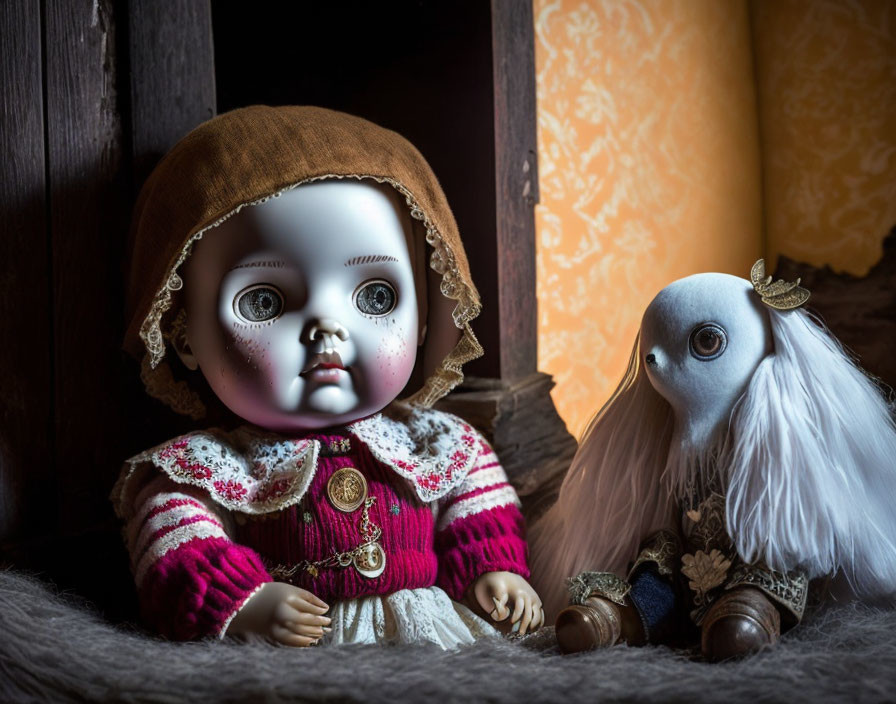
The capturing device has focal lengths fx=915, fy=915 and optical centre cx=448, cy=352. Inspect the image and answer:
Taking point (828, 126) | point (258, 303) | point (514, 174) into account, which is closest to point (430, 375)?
point (258, 303)

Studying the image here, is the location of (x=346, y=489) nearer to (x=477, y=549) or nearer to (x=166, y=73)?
(x=477, y=549)

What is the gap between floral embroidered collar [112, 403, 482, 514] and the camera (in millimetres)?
1037

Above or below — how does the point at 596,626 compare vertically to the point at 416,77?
below

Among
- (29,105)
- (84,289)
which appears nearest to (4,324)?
(84,289)

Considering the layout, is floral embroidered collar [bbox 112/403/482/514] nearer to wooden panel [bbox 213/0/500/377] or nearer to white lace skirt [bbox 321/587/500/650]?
white lace skirt [bbox 321/587/500/650]

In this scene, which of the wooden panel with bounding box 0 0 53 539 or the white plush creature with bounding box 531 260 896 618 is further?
the wooden panel with bounding box 0 0 53 539

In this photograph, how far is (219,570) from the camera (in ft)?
3.17

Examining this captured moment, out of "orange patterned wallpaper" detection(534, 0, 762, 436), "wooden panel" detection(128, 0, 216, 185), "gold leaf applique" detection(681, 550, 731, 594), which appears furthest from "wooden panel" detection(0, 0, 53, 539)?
"orange patterned wallpaper" detection(534, 0, 762, 436)

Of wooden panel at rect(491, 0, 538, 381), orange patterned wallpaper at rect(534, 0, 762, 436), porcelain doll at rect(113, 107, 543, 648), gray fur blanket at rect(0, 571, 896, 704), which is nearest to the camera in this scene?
gray fur blanket at rect(0, 571, 896, 704)

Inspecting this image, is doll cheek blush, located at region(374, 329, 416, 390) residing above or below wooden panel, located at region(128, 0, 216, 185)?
below

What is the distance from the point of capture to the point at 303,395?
3.46 feet

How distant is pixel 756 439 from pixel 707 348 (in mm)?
107

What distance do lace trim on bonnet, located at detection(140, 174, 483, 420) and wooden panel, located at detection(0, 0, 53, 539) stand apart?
0.45 feet

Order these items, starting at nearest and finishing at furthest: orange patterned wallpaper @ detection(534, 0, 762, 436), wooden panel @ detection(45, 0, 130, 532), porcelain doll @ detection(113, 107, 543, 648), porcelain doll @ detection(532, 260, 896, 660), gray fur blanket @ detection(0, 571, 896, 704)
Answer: gray fur blanket @ detection(0, 571, 896, 704), porcelain doll @ detection(532, 260, 896, 660), porcelain doll @ detection(113, 107, 543, 648), wooden panel @ detection(45, 0, 130, 532), orange patterned wallpaper @ detection(534, 0, 762, 436)
